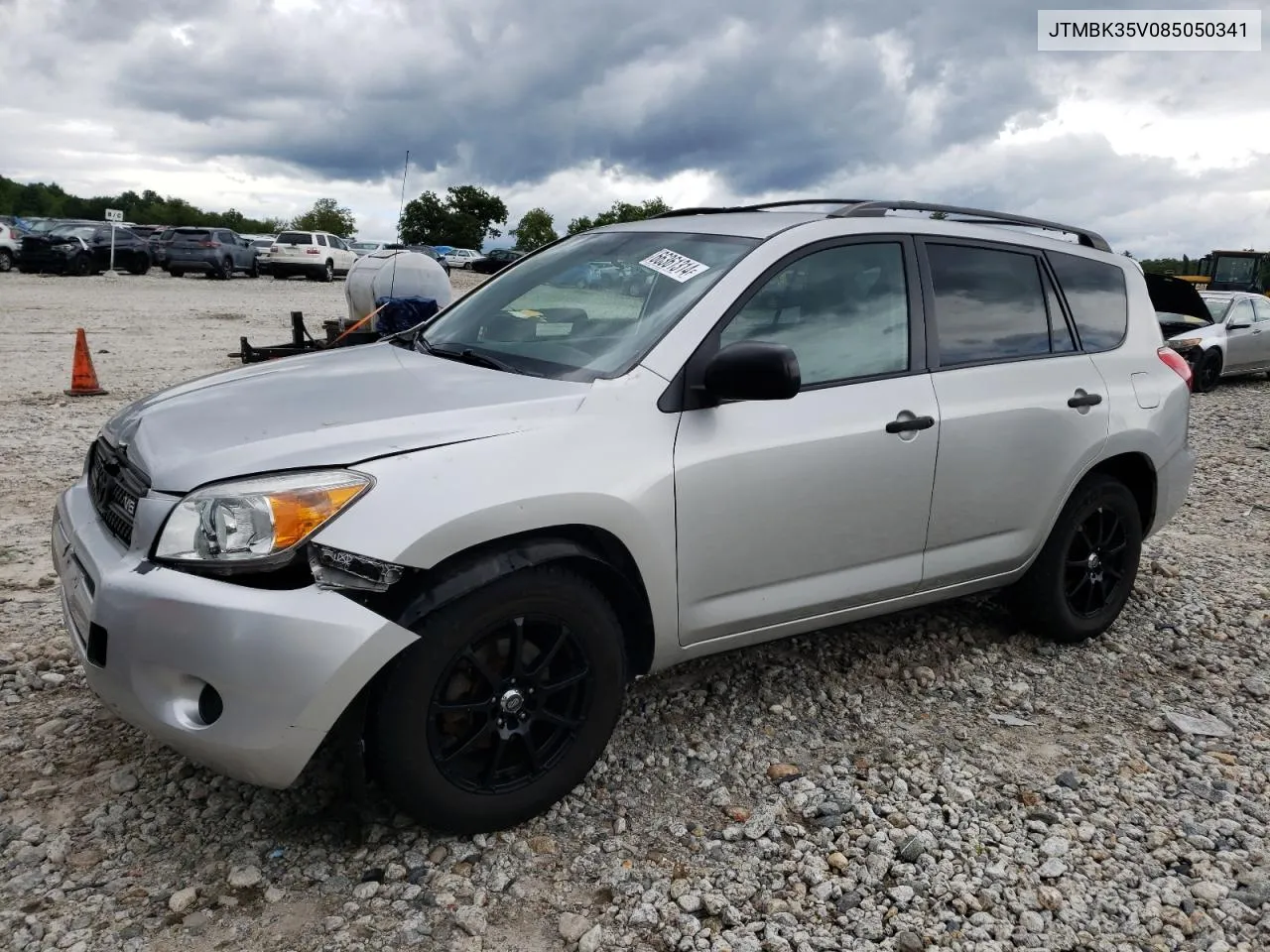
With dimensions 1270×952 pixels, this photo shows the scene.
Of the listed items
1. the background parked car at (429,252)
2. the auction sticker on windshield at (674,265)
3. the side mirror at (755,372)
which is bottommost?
the side mirror at (755,372)

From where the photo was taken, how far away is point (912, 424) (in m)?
3.51

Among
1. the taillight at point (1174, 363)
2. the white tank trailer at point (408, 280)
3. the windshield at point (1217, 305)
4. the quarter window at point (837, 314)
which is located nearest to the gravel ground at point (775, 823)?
the taillight at point (1174, 363)

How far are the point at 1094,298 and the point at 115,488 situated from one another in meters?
3.79

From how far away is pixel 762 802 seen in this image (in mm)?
3180

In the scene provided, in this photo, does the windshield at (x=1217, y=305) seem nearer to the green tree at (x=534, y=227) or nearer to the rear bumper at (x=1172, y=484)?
the rear bumper at (x=1172, y=484)

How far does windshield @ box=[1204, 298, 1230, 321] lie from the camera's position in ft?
49.3

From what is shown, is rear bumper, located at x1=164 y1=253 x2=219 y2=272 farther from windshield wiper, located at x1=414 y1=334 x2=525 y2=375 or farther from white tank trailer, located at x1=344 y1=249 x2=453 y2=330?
windshield wiper, located at x1=414 y1=334 x2=525 y2=375

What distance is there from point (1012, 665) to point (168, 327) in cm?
1673

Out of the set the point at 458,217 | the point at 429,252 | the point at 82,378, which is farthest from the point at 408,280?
the point at 458,217

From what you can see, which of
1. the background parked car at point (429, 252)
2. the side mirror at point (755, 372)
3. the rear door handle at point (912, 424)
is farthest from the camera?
the background parked car at point (429, 252)

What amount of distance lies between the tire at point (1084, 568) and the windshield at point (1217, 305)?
40.6 ft

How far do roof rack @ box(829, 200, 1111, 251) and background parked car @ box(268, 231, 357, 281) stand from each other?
31331 millimetres

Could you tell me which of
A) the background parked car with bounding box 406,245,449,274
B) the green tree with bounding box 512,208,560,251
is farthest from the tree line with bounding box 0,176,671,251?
the background parked car with bounding box 406,245,449,274

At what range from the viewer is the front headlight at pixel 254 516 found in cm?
248
